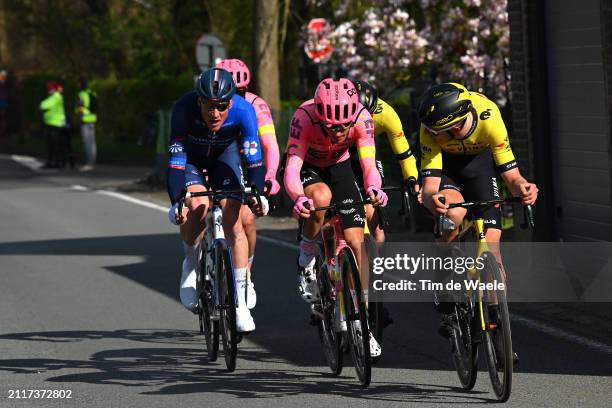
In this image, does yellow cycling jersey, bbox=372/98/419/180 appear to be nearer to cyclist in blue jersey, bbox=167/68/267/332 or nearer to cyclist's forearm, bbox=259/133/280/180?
cyclist's forearm, bbox=259/133/280/180

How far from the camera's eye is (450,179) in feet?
28.9

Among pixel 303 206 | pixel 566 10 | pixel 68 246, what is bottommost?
pixel 68 246

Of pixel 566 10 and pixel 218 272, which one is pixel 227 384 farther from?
pixel 566 10

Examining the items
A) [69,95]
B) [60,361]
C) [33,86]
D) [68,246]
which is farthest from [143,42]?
[60,361]

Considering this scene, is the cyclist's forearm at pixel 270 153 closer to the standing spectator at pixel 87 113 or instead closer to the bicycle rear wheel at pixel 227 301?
the bicycle rear wheel at pixel 227 301

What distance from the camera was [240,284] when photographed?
9383mm

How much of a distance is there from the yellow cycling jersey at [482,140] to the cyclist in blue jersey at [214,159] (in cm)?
122

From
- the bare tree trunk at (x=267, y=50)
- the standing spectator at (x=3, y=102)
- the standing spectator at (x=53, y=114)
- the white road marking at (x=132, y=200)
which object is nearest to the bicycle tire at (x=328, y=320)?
the white road marking at (x=132, y=200)

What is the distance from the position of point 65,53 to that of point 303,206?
128 ft

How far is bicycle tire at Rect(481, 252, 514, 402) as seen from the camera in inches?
303

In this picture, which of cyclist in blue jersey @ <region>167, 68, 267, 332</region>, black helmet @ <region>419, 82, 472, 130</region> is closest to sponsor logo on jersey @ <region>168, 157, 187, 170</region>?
cyclist in blue jersey @ <region>167, 68, 267, 332</region>

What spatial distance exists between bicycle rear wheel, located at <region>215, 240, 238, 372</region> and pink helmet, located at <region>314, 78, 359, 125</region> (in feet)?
3.68

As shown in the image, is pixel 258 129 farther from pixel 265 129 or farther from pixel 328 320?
pixel 328 320

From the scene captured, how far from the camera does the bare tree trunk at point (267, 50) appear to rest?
2480 cm
